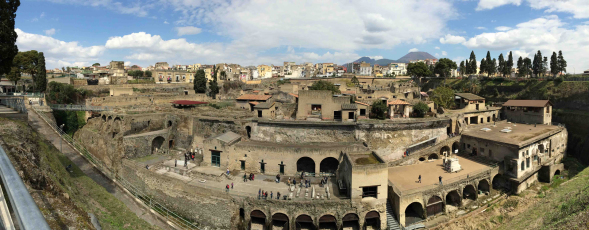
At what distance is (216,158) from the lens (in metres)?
27.7

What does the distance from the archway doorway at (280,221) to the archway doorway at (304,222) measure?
85 centimetres

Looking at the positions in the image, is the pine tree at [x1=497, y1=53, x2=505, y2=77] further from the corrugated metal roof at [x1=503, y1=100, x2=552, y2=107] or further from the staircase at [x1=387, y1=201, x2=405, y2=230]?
the staircase at [x1=387, y1=201, x2=405, y2=230]

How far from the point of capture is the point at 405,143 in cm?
3067

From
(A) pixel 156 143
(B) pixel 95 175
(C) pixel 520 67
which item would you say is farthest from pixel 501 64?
(B) pixel 95 175

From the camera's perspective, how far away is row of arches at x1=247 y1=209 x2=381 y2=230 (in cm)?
2148


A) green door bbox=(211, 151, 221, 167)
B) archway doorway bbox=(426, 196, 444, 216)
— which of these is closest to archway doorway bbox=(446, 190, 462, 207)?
archway doorway bbox=(426, 196, 444, 216)

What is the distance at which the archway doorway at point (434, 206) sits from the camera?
23639 millimetres

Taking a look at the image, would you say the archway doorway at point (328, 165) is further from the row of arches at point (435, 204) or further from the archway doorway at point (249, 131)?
the archway doorway at point (249, 131)

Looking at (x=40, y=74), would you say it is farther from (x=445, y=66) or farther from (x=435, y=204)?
(x=445, y=66)

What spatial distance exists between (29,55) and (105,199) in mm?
45070

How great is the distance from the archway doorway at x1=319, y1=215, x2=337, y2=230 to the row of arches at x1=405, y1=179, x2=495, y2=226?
20.0 ft

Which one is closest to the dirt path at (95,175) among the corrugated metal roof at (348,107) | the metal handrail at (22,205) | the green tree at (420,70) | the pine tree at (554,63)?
the metal handrail at (22,205)

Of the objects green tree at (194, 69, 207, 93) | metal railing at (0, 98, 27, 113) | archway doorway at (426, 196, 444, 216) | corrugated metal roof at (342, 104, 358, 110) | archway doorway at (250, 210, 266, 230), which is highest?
green tree at (194, 69, 207, 93)

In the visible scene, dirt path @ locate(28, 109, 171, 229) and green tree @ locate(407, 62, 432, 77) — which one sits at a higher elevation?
green tree @ locate(407, 62, 432, 77)
